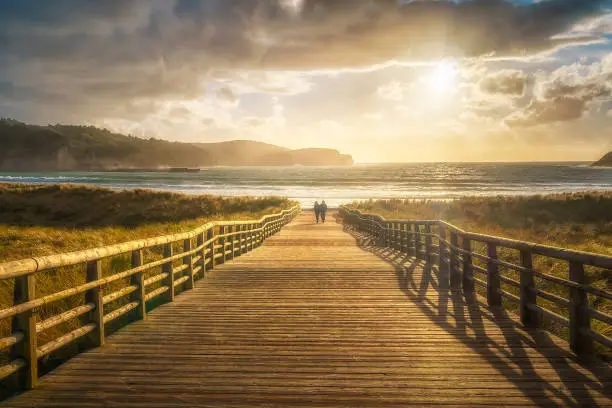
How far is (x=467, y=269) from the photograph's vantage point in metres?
9.23

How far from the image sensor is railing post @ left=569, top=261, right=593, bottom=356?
5473mm

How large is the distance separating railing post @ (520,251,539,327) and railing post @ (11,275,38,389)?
18.9 ft

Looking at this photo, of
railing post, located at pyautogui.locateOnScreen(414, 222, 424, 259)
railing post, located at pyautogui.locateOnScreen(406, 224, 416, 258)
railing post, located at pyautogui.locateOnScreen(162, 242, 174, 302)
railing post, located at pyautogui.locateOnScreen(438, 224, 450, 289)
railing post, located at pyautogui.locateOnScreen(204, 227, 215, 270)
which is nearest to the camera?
railing post, located at pyautogui.locateOnScreen(162, 242, 174, 302)

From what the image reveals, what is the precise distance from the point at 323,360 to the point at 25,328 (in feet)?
9.38

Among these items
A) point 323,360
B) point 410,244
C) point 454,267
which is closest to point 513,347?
point 323,360

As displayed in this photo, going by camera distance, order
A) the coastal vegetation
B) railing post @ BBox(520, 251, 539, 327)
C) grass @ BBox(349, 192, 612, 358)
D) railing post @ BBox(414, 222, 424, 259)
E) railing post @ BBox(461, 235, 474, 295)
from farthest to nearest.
→ the coastal vegetation, grass @ BBox(349, 192, 612, 358), railing post @ BBox(414, 222, 424, 259), railing post @ BBox(461, 235, 474, 295), railing post @ BBox(520, 251, 539, 327)

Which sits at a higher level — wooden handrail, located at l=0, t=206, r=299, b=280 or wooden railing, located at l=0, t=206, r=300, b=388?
wooden handrail, located at l=0, t=206, r=299, b=280

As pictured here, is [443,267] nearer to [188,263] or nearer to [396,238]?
[188,263]

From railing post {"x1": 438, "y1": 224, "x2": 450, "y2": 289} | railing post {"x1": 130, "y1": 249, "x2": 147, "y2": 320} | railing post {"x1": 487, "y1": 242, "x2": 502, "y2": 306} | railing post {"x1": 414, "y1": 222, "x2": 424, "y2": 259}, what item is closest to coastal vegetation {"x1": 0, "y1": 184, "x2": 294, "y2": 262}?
railing post {"x1": 414, "y1": 222, "x2": 424, "y2": 259}

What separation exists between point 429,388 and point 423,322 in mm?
2533

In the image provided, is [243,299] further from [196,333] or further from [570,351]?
[570,351]

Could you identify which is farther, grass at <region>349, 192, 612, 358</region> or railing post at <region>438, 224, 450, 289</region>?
grass at <region>349, 192, 612, 358</region>

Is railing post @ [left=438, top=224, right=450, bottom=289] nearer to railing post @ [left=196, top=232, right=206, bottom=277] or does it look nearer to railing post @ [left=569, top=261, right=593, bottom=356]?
railing post @ [left=569, top=261, right=593, bottom=356]

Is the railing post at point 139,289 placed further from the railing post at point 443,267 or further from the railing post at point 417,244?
the railing post at point 417,244
